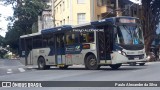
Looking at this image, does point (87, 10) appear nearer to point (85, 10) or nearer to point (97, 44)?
point (85, 10)

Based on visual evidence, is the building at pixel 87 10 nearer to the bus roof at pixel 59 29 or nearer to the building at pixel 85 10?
the building at pixel 85 10

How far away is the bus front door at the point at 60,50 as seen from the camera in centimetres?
2520

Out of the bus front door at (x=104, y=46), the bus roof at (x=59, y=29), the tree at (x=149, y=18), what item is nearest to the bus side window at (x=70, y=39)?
the bus roof at (x=59, y=29)

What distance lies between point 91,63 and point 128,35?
3.11 m

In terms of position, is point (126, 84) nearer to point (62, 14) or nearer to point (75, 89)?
point (75, 89)

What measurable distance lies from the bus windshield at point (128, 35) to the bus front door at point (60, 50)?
5.28 m

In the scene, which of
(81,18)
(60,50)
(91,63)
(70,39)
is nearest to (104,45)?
(91,63)

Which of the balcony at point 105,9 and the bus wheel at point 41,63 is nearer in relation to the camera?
the bus wheel at point 41,63

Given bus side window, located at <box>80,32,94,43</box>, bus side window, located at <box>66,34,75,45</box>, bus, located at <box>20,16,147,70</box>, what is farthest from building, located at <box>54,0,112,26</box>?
bus side window, located at <box>80,32,94,43</box>

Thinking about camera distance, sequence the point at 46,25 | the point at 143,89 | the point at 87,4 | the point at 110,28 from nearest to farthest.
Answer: the point at 143,89, the point at 110,28, the point at 87,4, the point at 46,25

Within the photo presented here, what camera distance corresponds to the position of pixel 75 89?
12430 mm

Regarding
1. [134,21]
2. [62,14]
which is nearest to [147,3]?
[62,14]

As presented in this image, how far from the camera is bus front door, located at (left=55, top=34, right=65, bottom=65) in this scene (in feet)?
82.7

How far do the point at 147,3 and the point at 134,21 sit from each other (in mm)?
21919
